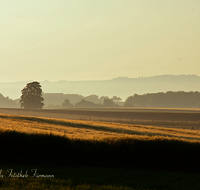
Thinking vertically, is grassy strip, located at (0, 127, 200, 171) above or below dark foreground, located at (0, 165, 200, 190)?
above

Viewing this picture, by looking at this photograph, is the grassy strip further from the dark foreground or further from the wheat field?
the dark foreground

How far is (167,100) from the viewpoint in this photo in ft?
592

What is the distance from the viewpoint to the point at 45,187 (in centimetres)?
1184

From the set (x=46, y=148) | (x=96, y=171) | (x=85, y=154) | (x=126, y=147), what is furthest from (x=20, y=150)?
(x=126, y=147)

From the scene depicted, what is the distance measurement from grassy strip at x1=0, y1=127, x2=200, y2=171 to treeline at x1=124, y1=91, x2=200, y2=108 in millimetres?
161352

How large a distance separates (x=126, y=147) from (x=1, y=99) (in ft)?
592

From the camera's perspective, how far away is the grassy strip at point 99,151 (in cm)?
1678

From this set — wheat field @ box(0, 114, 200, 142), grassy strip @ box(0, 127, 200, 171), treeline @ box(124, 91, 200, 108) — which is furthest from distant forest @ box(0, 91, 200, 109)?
grassy strip @ box(0, 127, 200, 171)

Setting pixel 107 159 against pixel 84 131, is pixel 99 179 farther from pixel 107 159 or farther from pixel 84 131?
pixel 84 131

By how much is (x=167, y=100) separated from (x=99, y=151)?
169650 millimetres

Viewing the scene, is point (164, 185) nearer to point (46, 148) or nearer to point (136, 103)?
point (46, 148)

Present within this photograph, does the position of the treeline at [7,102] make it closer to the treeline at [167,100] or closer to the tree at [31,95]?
the treeline at [167,100]

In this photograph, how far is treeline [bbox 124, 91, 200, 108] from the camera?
567 ft

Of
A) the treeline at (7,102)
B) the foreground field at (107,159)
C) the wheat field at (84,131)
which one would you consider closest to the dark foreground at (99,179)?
the foreground field at (107,159)
